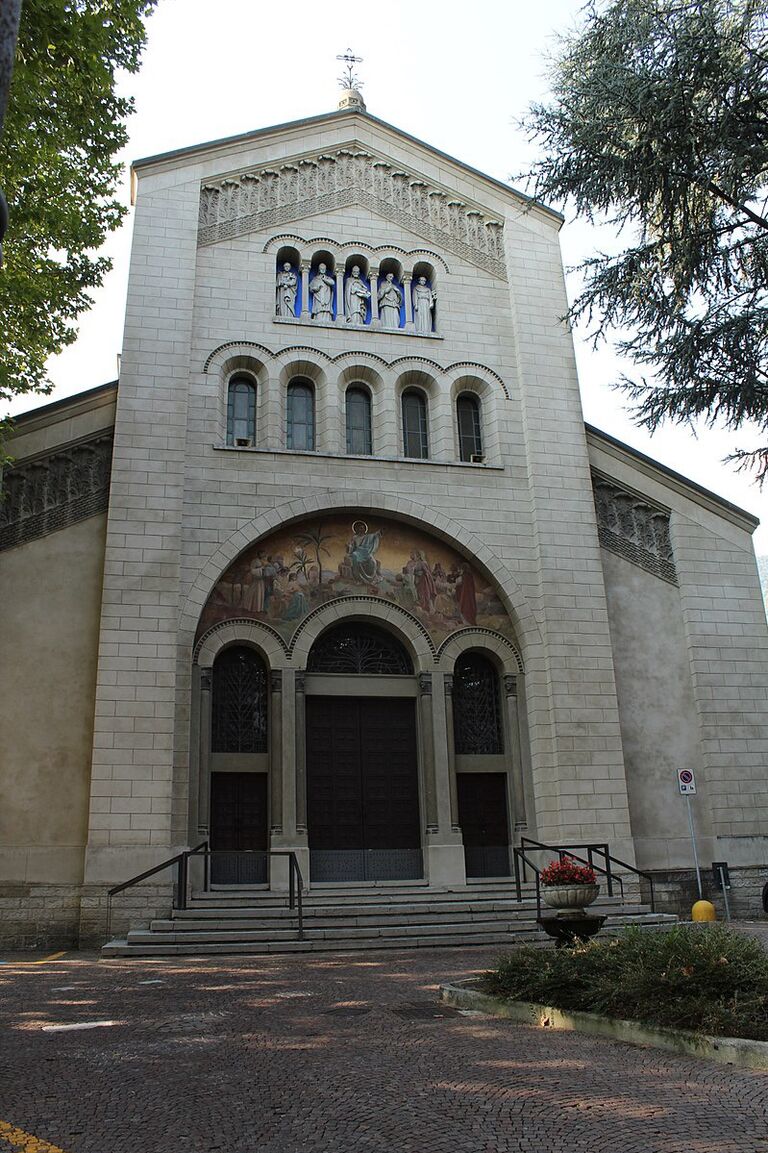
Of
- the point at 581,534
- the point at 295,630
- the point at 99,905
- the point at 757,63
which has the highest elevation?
the point at 757,63

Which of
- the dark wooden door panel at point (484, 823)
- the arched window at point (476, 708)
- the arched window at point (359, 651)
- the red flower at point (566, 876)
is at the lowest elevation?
the red flower at point (566, 876)

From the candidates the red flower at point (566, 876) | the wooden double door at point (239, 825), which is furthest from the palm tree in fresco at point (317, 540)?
the red flower at point (566, 876)

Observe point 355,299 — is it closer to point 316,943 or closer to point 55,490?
point 55,490

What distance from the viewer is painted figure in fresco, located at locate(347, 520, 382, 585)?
19.6m

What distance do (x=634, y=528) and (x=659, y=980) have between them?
14723mm

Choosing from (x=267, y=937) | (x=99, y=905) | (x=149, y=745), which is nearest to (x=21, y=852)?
(x=99, y=905)

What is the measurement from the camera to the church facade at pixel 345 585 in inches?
672

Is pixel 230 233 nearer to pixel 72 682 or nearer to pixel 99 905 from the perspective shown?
pixel 72 682

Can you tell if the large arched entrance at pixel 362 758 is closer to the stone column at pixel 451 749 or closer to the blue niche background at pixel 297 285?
the stone column at pixel 451 749

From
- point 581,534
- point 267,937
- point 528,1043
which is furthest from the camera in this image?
point 581,534

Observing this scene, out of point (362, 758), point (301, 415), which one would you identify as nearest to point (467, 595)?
point (362, 758)

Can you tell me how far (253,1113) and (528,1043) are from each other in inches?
107

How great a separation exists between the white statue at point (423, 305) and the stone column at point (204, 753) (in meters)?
9.42

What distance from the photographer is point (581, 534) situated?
805 inches
